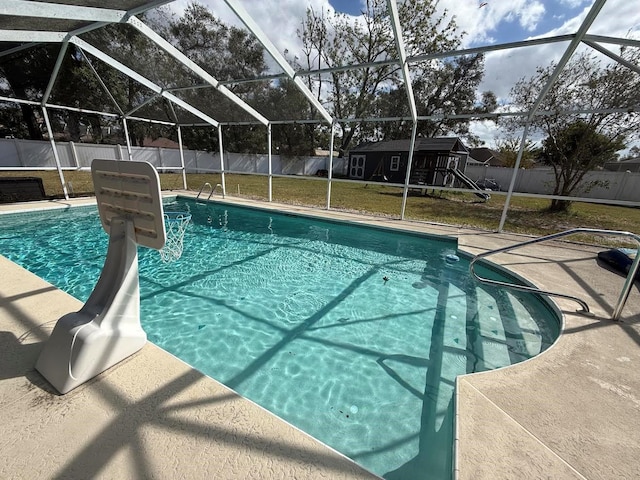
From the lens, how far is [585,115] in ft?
31.0

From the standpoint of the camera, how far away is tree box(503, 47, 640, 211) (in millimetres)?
8281

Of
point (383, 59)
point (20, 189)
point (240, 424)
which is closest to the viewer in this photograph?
point (240, 424)

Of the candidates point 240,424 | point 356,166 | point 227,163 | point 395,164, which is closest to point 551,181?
point 395,164

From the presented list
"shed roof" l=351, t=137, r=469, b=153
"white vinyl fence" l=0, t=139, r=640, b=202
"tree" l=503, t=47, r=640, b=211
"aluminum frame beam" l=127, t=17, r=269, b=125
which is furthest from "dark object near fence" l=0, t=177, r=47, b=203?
"shed roof" l=351, t=137, r=469, b=153

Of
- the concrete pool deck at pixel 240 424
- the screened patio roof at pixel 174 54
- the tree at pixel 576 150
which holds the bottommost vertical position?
the concrete pool deck at pixel 240 424

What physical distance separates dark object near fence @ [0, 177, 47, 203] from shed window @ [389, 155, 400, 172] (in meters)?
19.1

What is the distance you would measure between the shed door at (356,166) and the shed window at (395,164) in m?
2.65

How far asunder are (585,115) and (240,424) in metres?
13.8

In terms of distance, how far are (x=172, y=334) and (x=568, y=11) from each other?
7.89 metres

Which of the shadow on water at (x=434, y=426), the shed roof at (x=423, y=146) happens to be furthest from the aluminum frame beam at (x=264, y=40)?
the shed roof at (x=423, y=146)

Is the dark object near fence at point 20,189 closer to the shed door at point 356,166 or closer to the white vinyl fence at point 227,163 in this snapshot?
the white vinyl fence at point 227,163

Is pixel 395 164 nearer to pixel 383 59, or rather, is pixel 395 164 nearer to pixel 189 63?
pixel 383 59

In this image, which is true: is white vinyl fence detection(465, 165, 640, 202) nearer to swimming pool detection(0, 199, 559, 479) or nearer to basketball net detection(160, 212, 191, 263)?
swimming pool detection(0, 199, 559, 479)

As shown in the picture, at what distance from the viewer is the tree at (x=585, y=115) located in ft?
27.2
